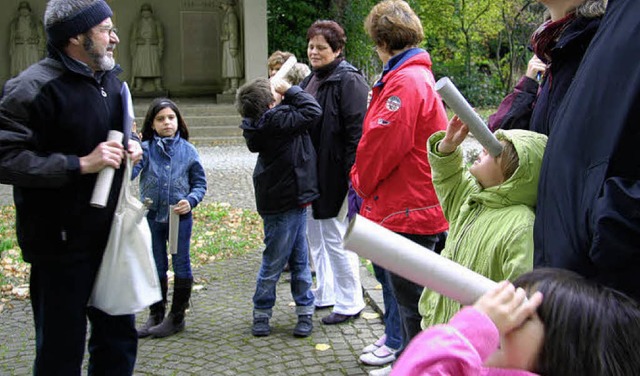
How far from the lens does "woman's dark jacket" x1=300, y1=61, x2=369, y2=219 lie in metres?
4.68

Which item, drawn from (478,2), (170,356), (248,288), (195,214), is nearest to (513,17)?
(478,2)

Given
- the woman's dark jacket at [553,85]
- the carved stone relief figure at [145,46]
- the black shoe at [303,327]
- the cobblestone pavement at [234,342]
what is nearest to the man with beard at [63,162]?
the cobblestone pavement at [234,342]

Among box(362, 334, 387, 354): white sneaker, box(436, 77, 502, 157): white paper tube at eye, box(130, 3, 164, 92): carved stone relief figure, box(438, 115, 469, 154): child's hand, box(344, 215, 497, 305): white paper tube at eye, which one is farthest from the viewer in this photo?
box(130, 3, 164, 92): carved stone relief figure

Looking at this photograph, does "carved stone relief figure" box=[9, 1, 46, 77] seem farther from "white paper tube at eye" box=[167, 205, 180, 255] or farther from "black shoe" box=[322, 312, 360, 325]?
"black shoe" box=[322, 312, 360, 325]

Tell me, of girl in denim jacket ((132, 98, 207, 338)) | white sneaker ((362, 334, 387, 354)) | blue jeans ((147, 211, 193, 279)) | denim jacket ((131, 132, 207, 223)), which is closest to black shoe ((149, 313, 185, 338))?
girl in denim jacket ((132, 98, 207, 338))

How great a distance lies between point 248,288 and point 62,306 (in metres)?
3.03

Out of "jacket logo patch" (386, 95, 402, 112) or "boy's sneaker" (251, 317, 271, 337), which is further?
"boy's sneaker" (251, 317, 271, 337)

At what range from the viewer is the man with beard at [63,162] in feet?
9.76

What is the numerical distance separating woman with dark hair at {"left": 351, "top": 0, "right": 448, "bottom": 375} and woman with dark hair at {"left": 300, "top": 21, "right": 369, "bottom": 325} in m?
0.90

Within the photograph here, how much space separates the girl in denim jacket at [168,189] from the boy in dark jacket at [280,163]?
52 cm

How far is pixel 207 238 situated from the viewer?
782 centimetres

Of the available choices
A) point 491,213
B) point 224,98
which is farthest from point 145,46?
point 491,213

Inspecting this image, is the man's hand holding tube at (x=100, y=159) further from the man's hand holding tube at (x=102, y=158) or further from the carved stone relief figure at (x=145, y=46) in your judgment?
the carved stone relief figure at (x=145, y=46)

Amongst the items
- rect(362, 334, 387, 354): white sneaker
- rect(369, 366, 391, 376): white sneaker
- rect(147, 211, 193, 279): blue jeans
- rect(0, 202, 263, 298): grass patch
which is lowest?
rect(0, 202, 263, 298): grass patch
